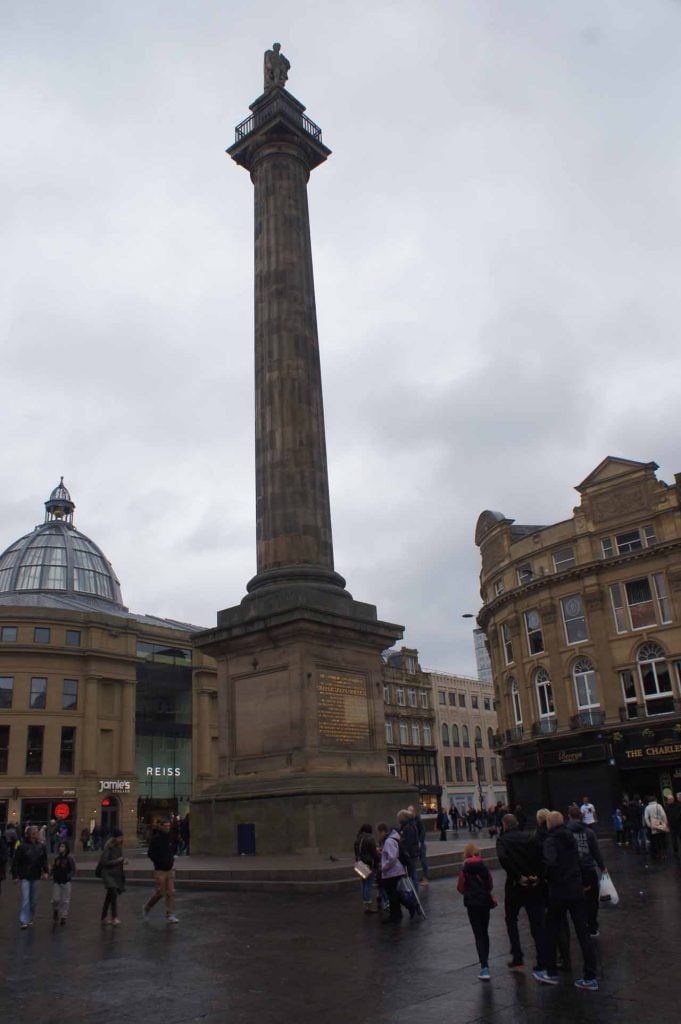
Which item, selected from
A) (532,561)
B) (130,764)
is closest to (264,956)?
(532,561)

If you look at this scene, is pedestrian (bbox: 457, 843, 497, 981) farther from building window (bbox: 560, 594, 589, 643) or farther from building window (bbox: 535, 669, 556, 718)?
building window (bbox: 535, 669, 556, 718)

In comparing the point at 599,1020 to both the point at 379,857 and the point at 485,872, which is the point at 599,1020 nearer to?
the point at 485,872

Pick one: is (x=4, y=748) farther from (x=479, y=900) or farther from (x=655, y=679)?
(x=479, y=900)

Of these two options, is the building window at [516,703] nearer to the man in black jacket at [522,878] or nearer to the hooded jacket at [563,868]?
the man in black jacket at [522,878]

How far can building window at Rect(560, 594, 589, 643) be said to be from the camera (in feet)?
170

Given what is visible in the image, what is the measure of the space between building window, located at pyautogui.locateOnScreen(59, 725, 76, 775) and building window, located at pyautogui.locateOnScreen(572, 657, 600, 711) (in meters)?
37.3

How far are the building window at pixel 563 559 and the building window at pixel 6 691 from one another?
1605 inches

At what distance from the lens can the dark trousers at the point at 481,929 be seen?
852 cm

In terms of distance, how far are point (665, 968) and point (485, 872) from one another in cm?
202

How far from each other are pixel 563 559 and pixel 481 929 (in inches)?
1849

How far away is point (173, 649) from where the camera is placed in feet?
238

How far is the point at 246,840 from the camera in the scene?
19469 millimetres

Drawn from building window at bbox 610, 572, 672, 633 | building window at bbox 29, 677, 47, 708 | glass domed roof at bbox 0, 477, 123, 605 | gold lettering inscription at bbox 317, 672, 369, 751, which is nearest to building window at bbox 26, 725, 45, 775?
building window at bbox 29, 677, 47, 708

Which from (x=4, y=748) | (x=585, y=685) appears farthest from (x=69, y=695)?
(x=585, y=685)
